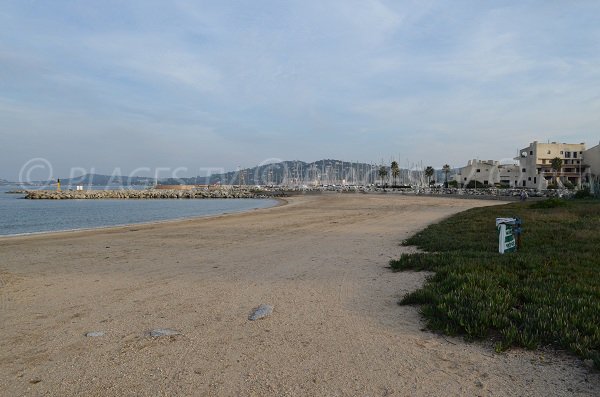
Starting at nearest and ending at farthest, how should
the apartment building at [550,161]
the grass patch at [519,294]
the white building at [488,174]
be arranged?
the grass patch at [519,294], the apartment building at [550,161], the white building at [488,174]

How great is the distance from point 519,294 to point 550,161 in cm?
8893

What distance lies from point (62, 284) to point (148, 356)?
209 inches

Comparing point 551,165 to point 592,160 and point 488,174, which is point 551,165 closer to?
point 592,160

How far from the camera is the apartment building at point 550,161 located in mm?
80000

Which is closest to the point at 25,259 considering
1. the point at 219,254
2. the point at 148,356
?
the point at 219,254

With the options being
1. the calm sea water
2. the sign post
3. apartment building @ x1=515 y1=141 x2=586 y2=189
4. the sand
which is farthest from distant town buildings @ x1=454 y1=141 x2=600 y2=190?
the sand

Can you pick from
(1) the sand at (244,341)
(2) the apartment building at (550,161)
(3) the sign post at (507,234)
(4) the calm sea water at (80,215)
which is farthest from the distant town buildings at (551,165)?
(1) the sand at (244,341)

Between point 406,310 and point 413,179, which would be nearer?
point 406,310

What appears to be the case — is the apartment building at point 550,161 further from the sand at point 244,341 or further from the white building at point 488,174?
the sand at point 244,341

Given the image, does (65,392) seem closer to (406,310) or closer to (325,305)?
(325,305)

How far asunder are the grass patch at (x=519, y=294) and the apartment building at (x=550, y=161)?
80.8 m

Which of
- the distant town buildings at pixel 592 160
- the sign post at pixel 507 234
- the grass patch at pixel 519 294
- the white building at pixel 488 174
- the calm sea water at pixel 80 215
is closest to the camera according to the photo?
the grass patch at pixel 519 294

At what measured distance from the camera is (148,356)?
458 cm

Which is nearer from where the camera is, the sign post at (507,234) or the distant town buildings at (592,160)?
the sign post at (507,234)
